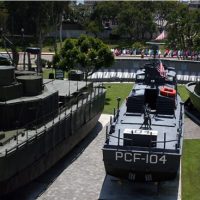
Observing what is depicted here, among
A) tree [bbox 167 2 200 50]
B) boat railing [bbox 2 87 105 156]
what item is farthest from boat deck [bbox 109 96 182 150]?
tree [bbox 167 2 200 50]

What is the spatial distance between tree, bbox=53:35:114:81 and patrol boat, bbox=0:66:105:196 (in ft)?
37.1

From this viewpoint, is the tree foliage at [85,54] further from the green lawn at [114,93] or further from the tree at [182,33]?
the tree at [182,33]

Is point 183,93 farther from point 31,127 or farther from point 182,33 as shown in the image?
point 182,33

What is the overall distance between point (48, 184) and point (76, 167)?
2.27 metres

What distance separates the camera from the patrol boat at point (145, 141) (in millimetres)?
15547

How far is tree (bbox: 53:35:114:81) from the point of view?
33.3m

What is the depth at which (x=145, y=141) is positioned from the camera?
16.0 metres

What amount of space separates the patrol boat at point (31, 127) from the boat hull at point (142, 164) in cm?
272

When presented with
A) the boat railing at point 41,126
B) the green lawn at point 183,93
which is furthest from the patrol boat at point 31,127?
the green lawn at point 183,93

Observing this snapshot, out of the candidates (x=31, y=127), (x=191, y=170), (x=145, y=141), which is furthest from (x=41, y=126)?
(x=191, y=170)

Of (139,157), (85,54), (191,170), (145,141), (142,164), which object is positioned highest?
(85,54)

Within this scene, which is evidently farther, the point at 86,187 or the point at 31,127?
the point at 86,187

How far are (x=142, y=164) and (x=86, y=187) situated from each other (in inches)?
120

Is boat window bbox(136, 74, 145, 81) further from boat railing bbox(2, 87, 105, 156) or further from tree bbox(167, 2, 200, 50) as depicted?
tree bbox(167, 2, 200, 50)
